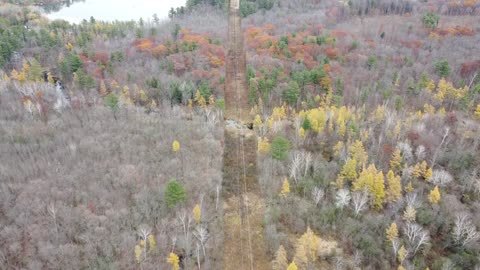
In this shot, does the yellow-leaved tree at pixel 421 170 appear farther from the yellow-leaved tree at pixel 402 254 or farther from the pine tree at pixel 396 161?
the yellow-leaved tree at pixel 402 254

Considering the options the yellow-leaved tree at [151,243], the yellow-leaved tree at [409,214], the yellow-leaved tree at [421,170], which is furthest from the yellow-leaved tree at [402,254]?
the yellow-leaved tree at [151,243]

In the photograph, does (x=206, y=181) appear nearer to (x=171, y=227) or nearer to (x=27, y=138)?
(x=171, y=227)

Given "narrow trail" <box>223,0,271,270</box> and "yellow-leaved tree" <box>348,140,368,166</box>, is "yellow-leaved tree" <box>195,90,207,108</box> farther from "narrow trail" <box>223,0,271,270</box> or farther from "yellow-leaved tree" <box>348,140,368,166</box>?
"yellow-leaved tree" <box>348,140,368,166</box>

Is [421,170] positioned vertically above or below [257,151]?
below

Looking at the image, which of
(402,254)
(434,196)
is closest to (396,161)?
(434,196)

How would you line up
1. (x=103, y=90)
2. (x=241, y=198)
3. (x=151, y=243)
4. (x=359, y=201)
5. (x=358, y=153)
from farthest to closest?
(x=103, y=90)
(x=358, y=153)
(x=241, y=198)
(x=359, y=201)
(x=151, y=243)

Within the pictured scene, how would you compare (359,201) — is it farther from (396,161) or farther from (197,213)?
(197,213)

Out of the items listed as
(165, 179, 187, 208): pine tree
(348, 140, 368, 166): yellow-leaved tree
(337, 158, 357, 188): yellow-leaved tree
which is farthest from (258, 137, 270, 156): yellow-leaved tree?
(165, 179, 187, 208): pine tree
